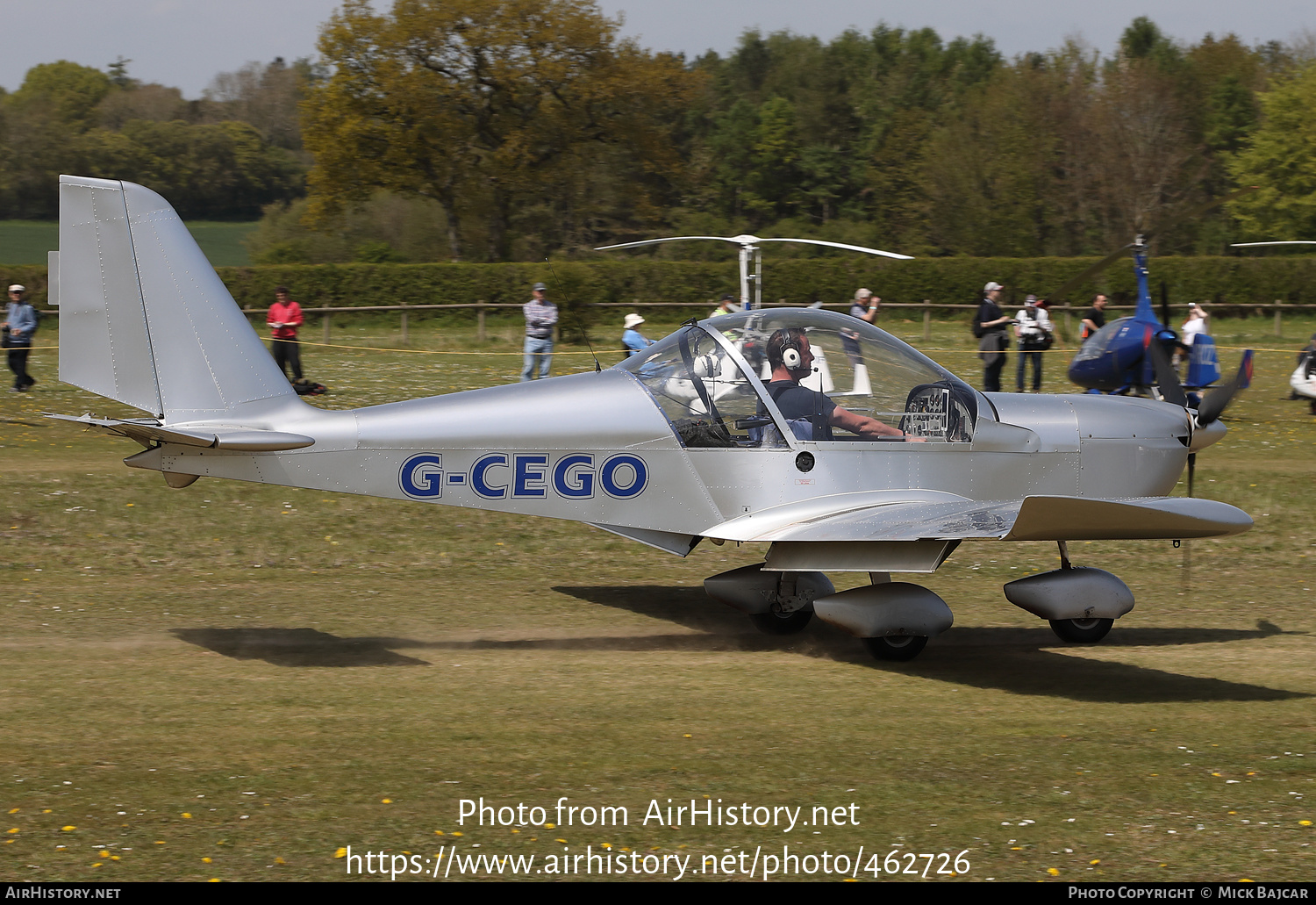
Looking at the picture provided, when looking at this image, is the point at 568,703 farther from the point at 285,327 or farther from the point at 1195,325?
the point at 1195,325

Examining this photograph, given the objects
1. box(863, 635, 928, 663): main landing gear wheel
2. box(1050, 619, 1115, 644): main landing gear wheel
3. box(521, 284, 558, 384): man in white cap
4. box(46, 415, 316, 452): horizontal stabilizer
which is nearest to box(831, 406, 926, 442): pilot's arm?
box(863, 635, 928, 663): main landing gear wheel

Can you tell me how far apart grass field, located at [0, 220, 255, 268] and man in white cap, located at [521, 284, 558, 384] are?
123 ft

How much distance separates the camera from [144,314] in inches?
301

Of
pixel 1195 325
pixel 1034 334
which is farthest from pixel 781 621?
pixel 1195 325

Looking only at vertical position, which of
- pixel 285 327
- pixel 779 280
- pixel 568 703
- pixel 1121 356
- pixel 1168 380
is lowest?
pixel 568 703

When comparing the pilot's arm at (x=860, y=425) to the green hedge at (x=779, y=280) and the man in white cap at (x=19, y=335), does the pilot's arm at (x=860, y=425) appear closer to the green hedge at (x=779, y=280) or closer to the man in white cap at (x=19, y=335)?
the man in white cap at (x=19, y=335)

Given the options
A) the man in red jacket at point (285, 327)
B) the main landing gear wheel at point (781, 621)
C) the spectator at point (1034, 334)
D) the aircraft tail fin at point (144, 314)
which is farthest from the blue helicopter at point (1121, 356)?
the man in red jacket at point (285, 327)

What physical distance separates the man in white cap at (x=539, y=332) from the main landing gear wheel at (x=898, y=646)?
12.5 meters

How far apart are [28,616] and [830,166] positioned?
76.1 metres

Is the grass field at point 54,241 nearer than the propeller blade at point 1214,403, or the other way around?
the propeller blade at point 1214,403

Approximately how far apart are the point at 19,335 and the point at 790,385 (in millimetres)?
16729

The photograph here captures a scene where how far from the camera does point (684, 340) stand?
8.47m

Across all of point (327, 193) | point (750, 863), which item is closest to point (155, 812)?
point (750, 863)

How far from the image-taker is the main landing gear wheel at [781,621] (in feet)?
30.3
